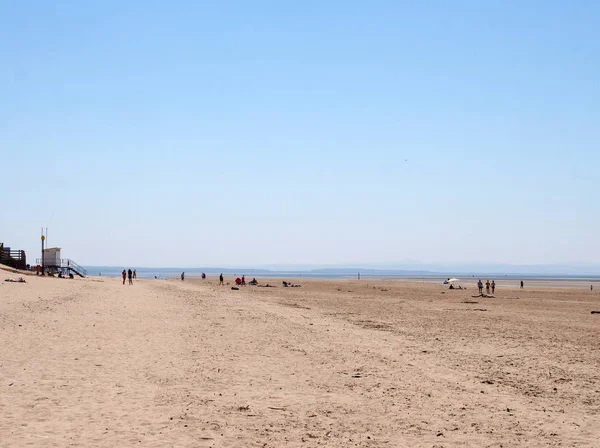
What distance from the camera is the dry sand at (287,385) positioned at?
8.55 m

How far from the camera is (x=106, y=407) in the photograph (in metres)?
9.58

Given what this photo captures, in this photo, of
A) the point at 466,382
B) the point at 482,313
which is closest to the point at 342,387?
the point at 466,382

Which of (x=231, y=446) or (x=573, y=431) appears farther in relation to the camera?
(x=573, y=431)

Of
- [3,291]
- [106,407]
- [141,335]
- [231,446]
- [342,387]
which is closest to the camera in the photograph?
[231,446]

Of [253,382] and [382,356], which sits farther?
[382,356]

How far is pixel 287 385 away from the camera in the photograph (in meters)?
11.9

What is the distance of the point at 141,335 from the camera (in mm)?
18516

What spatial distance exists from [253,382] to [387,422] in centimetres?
359

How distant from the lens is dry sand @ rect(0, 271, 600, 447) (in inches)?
337

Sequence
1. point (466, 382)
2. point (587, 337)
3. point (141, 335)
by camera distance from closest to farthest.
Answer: point (466, 382), point (141, 335), point (587, 337)

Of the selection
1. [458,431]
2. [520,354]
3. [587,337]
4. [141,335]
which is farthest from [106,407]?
[587,337]

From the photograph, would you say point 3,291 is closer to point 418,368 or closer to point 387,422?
point 418,368

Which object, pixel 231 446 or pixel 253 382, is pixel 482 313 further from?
pixel 231 446

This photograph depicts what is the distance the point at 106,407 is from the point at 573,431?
291 inches
